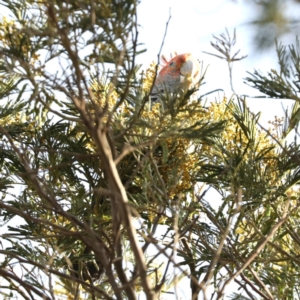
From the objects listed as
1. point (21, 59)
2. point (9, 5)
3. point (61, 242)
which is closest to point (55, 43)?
point (21, 59)

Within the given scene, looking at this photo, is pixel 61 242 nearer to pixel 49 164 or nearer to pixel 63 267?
pixel 63 267

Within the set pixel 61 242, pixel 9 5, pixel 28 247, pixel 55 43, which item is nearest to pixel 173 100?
pixel 55 43

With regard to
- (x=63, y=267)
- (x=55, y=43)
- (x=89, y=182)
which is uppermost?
(x=89, y=182)

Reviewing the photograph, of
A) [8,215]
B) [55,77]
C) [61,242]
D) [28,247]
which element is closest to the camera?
[55,77]

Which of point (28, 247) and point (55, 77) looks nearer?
point (55, 77)

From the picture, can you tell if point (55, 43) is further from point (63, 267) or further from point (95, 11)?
point (63, 267)

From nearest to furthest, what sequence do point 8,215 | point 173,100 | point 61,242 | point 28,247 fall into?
point 173,100
point 61,242
point 28,247
point 8,215

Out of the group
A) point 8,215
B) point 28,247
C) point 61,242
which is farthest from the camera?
point 8,215

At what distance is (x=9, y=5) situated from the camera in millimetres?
1402

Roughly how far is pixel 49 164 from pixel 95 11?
0.75 meters

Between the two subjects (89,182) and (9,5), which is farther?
(89,182)

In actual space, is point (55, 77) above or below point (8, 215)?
below

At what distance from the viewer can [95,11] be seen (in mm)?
1152

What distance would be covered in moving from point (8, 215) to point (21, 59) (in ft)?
2.41
